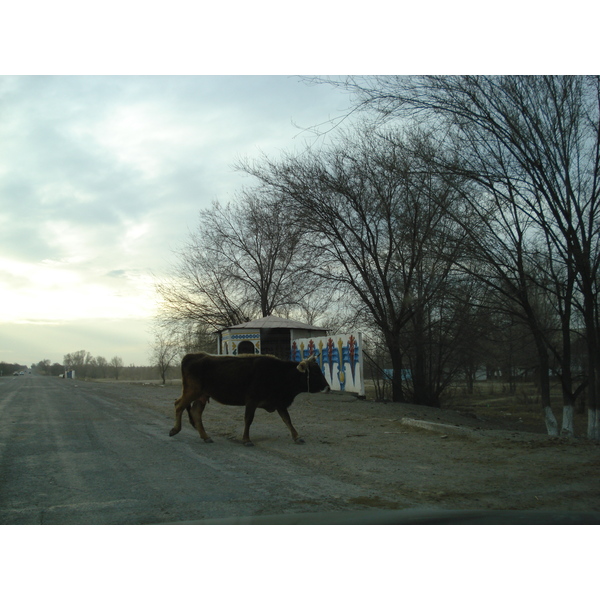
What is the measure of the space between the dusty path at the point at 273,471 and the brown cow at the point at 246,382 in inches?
26.3

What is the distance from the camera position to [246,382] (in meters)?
9.50

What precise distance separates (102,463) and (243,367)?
3.07 meters

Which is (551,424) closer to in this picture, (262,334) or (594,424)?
(594,424)

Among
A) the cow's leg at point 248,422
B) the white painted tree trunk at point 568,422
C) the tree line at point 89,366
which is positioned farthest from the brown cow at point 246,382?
the tree line at point 89,366

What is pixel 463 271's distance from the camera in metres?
13.6

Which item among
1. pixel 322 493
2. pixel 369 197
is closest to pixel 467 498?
pixel 322 493

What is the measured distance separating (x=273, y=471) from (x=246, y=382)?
9.48 feet

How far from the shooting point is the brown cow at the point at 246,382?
31.2 feet

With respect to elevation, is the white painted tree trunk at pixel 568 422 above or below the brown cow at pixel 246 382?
below

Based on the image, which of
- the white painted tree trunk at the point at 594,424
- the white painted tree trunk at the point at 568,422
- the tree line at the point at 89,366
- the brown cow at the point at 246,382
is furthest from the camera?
the tree line at the point at 89,366

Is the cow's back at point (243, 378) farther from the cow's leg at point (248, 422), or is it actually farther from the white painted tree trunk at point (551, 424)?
the white painted tree trunk at point (551, 424)

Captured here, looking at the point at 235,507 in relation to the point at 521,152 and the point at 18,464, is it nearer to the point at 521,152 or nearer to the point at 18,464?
the point at 18,464

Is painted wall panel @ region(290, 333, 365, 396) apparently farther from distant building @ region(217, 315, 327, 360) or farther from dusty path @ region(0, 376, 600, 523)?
dusty path @ region(0, 376, 600, 523)

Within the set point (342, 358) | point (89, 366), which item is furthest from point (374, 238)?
point (89, 366)
